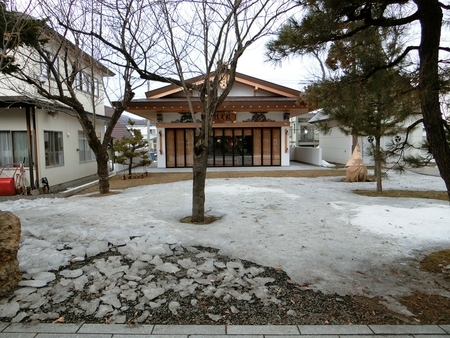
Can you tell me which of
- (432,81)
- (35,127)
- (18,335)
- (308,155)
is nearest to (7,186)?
(35,127)

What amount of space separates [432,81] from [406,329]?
2.21 metres

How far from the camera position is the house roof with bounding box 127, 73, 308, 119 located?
1550cm

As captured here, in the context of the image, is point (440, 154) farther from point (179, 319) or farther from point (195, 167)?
point (195, 167)

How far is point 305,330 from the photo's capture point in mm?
2504

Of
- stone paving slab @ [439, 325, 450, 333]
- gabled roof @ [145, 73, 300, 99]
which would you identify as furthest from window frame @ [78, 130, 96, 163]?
stone paving slab @ [439, 325, 450, 333]

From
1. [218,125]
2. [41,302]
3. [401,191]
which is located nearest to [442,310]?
[41,302]

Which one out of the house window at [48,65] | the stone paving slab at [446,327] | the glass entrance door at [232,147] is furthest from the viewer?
the glass entrance door at [232,147]

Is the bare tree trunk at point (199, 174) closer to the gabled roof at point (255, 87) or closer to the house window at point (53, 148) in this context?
the house window at point (53, 148)

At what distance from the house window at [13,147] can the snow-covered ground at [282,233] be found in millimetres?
3378

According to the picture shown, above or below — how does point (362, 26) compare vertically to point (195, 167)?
above

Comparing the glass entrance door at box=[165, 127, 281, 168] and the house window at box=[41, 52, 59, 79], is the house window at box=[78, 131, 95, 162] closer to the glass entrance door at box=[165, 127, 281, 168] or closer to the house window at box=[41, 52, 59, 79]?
the house window at box=[41, 52, 59, 79]

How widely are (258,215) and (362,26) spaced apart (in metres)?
3.83

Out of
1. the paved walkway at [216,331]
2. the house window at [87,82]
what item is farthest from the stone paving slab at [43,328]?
the house window at [87,82]

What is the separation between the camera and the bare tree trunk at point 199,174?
219 inches
